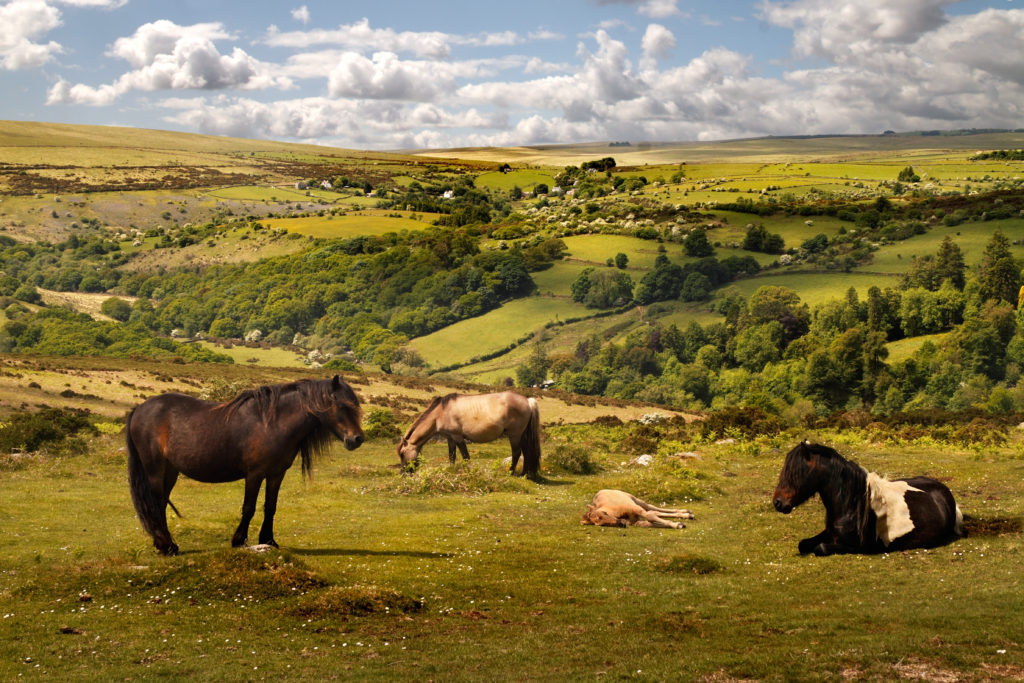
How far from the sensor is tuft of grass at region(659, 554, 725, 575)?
15992mm

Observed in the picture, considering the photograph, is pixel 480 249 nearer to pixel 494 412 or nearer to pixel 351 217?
pixel 351 217

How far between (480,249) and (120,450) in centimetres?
12101

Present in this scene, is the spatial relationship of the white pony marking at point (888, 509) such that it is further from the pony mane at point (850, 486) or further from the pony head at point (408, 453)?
the pony head at point (408, 453)

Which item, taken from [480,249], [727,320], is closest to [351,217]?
[480,249]

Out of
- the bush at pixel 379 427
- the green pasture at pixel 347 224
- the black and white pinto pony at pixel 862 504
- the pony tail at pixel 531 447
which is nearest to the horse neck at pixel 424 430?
the pony tail at pixel 531 447

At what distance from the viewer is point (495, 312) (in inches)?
5113

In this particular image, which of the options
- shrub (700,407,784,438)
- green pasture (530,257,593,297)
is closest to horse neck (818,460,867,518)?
shrub (700,407,784,438)

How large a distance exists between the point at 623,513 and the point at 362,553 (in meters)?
7.58

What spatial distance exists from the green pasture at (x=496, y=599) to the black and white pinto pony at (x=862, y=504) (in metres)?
0.55

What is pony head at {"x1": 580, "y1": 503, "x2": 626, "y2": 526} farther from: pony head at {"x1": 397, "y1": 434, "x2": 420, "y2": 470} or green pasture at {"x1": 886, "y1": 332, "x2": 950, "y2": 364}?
green pasture at {"x1": 886, "y1": 332, "x2": 950, "y2": 364}

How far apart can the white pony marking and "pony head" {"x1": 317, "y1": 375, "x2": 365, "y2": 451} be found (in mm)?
10167

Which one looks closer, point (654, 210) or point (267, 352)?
point (267, 352)

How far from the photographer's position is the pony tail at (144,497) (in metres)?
15.6

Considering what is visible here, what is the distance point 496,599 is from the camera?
14211 millimetres
